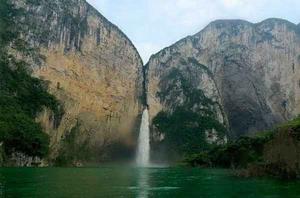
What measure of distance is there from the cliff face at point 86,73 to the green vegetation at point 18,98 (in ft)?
10.8

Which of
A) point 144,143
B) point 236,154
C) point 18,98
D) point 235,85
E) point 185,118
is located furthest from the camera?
point 235,85

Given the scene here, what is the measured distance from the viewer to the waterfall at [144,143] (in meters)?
165

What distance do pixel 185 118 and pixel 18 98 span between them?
64257 millimetres

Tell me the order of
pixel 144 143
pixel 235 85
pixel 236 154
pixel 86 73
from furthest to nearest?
pixel 235 85 → pixel 144 143 → pixel 86 73 → pixel 236 154

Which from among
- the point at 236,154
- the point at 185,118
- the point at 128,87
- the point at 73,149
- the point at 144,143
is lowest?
the point at 236,154

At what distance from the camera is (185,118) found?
180375 mm

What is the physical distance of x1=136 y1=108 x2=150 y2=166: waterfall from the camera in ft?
540

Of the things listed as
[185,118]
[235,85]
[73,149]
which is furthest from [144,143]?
[235,85]

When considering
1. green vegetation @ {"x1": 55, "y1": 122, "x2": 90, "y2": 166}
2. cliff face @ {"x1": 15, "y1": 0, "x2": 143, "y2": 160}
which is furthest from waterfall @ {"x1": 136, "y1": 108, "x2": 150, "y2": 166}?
green vegetation @ {"x1": 55, "y1": 122, "x2": 90, "y2": 166}

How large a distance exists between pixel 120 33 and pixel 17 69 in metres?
47.2

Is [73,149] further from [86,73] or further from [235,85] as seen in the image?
[235,85]

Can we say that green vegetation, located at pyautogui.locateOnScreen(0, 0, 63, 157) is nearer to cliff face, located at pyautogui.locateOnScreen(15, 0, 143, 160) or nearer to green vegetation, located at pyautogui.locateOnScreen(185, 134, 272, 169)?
cliff face, located at pyautogui.locateOnScreen(15, 0, 143, 160)

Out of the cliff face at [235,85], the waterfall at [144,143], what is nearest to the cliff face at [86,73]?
the waterfall at [144,143]

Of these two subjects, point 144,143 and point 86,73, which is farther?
point 144,143
